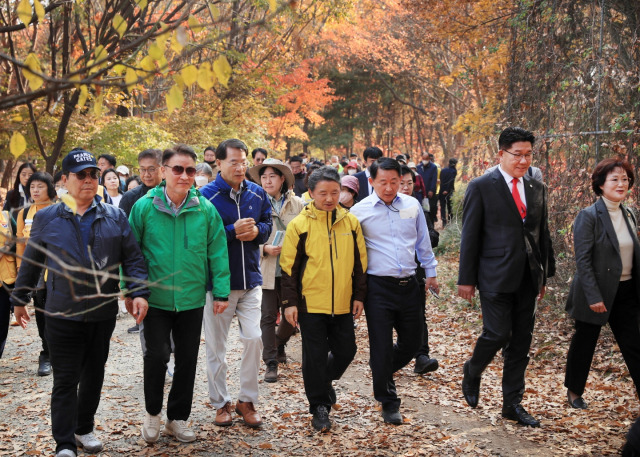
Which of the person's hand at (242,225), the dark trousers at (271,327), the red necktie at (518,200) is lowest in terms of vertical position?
the dark trousers at (271,327)

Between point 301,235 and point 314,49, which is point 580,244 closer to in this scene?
point 301,235

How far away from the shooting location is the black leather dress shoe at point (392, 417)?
5.53 meters

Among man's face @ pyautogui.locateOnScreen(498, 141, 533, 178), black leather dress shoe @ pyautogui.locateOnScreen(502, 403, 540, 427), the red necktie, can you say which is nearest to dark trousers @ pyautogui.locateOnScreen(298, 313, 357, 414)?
black leather dress shoe @ pyautogui.locateOnScreen(502, 403, 540, 427)

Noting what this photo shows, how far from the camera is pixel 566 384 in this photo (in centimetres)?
571

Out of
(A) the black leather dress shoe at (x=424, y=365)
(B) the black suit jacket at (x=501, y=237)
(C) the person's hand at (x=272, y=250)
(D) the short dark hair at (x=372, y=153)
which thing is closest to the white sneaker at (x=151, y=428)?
(C) the person's hand at (x=272, y=250)

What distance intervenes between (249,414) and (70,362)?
1.66 metres

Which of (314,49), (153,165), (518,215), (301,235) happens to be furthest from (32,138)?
(314,49)

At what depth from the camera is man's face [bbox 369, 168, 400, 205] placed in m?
5.62

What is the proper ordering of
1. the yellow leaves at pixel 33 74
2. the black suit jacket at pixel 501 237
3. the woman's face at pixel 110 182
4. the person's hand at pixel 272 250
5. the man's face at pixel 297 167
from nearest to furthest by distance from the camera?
the yellow leaves at pixel 33 74, the black suit jacket at pixel 501 237, the person's hand at pixel 272 250, the woman's face at pixel 110 182, the man's face at pixel 297 167

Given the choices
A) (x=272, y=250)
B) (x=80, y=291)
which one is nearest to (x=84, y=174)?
(x=80, y=291)

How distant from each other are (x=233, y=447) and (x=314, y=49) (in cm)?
2822

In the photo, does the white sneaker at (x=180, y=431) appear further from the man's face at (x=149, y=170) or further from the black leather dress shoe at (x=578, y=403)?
the black leather dress shoe at (x=578, y=403)

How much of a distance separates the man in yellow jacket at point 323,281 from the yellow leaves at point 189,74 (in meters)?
3.08

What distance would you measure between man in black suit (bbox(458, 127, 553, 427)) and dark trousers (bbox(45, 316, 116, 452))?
3082 mm
